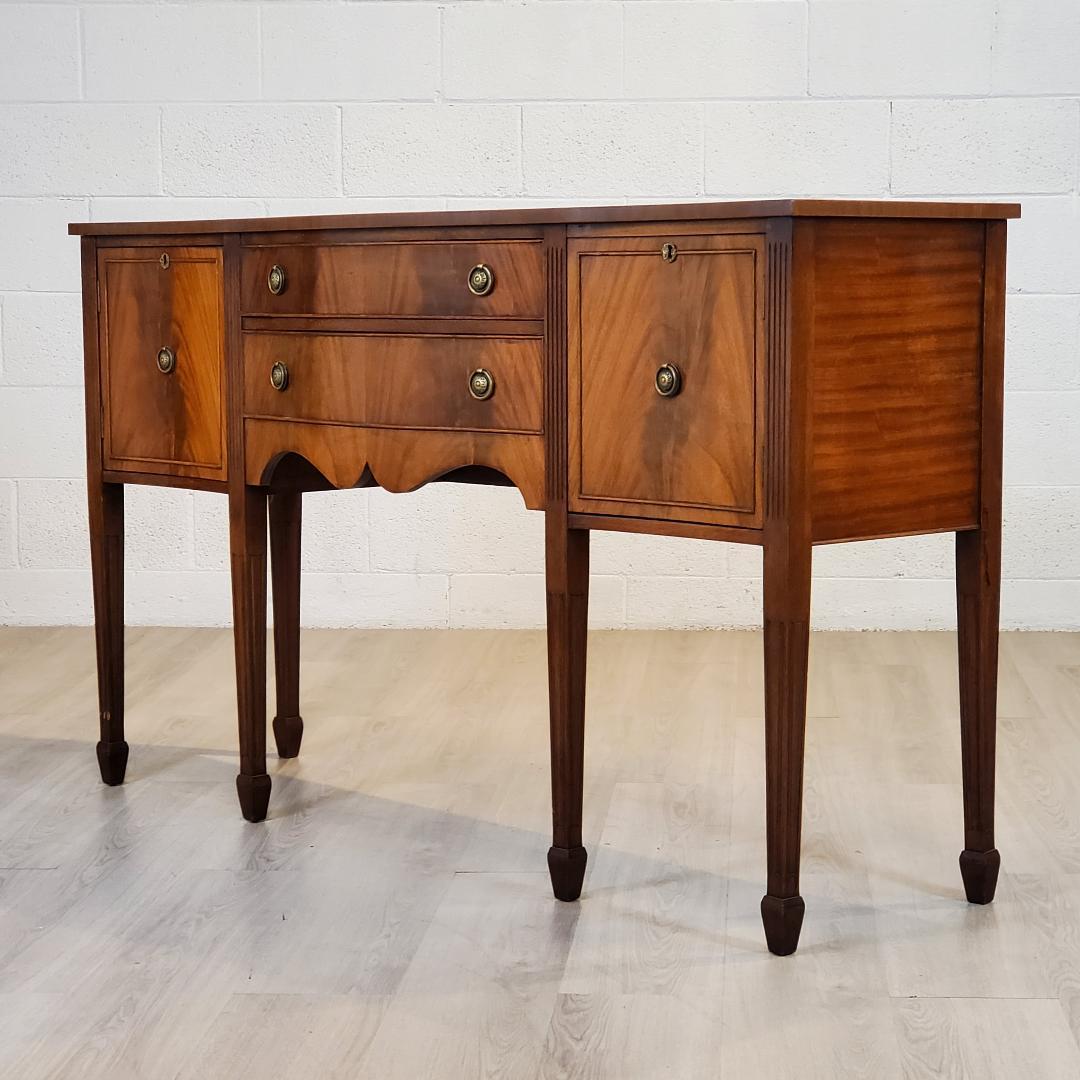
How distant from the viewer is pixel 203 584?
3920 mm

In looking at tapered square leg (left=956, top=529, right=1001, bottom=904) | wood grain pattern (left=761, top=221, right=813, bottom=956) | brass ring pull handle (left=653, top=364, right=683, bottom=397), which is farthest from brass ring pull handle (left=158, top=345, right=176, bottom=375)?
tapered square leg (left=956, top=529, right=1001, bottom=904)

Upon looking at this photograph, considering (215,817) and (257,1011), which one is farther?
(215,817)

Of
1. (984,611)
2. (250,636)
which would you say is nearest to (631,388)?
(984,611)

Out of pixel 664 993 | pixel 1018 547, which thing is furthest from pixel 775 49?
pixel 664 993

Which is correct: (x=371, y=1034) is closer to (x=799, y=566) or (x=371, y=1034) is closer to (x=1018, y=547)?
(x=799, y=566)

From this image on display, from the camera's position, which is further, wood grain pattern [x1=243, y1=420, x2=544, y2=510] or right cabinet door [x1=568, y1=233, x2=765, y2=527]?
wood grain pattern [x1=243, y1=420, x2=544, y2=510]

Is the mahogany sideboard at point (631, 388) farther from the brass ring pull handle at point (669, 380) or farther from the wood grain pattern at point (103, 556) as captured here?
the wood grain pattern at point (103, 556)

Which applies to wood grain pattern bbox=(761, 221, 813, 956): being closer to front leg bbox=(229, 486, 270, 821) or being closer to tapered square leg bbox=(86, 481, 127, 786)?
front leg bbox=(229, 486, 270, 821)

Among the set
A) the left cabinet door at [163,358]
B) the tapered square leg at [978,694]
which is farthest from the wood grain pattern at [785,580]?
the left cabinet door at [163,358]

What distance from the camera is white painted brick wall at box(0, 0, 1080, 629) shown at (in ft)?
12.0

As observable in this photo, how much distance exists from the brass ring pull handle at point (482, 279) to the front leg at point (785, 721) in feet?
1.67

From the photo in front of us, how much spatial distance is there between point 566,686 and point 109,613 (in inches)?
36.3

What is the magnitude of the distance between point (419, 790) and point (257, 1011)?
84 cm

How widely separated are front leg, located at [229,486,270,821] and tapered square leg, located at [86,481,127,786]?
0.28 m
